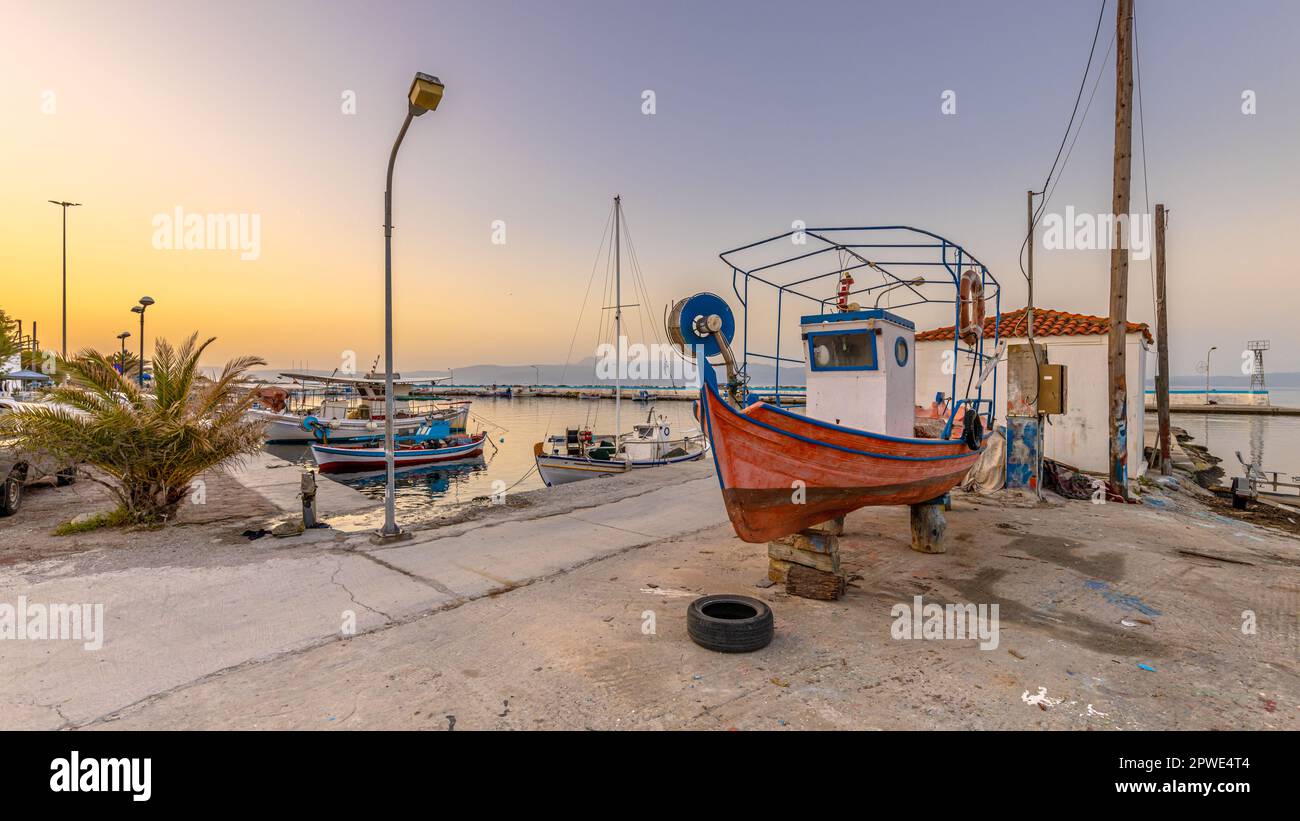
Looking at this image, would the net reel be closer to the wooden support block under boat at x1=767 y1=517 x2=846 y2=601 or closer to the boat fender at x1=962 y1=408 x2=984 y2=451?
the wooden support block under boat at x1=767 y1=517 x2=846 y2=601

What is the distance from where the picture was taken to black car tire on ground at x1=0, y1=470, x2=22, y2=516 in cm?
949

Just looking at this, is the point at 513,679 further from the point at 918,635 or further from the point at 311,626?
the point at 918,635

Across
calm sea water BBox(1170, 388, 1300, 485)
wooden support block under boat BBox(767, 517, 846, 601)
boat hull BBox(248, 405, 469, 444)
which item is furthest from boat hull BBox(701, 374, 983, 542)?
boat hull BBox(248, 405, 469, 444)

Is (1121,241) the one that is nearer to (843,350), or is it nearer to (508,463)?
(843,350)

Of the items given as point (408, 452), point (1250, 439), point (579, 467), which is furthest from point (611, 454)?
point (1250, 439)

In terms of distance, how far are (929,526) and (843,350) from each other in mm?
2913

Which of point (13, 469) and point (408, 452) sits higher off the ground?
point (13, 469)

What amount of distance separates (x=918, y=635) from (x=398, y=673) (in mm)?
4623

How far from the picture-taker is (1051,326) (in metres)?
15.1

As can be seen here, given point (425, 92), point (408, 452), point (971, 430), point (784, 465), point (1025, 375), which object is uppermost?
point (425, 92)

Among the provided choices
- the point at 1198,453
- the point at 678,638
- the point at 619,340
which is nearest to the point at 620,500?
the point at 678,638

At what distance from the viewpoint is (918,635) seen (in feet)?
17.0

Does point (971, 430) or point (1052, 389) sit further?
point (1052, 389)
